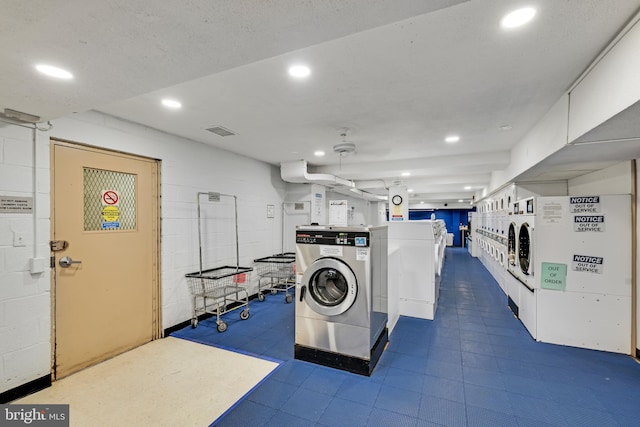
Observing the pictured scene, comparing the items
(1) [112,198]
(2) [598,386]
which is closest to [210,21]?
(1) [112,198]

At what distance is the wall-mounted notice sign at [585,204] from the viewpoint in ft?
9.64

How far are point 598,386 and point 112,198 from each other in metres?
4.91

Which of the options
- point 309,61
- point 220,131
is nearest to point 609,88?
point 309,61

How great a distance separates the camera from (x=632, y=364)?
2664mm

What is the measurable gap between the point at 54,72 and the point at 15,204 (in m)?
1.44

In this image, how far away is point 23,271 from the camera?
2266mm

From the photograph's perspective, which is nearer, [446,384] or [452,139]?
[446,384]

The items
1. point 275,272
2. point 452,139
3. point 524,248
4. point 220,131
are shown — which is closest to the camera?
point 220,131

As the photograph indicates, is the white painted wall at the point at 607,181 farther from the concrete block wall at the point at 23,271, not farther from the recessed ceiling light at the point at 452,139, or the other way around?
the concrete block wall at the point at 23,271

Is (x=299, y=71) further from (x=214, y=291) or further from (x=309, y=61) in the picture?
(x=214, y=291)

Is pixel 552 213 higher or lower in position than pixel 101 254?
higher

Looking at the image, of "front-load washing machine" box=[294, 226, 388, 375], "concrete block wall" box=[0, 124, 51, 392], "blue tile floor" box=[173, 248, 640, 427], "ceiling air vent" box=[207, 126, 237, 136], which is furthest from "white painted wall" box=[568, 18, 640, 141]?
"concrete block wall" box=[0, 124, 51, 392]

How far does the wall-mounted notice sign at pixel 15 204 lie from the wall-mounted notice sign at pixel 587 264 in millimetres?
5340

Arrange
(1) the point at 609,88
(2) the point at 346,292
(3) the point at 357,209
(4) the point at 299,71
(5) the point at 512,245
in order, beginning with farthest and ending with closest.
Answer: (3) the point at 357,209, (5) the point at 512,245, (2) the point at 346,292, (4) the point at 299,71, (1) the point at 609,88
